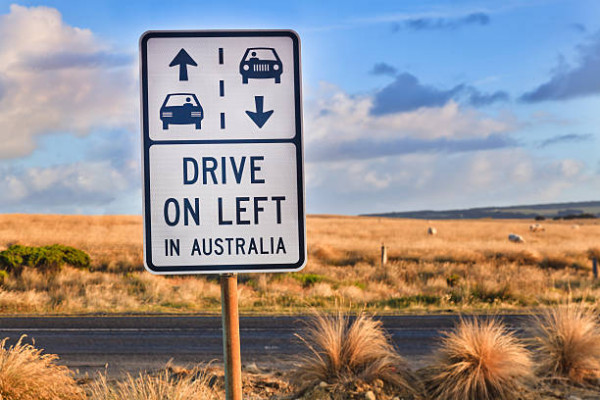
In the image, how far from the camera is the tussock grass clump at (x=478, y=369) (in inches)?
297

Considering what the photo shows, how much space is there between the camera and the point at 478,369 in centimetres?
760

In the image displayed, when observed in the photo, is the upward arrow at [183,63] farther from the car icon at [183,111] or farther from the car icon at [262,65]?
the car icon at [262,65]

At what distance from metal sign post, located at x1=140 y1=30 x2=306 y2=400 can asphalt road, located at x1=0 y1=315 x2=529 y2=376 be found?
23.7ft

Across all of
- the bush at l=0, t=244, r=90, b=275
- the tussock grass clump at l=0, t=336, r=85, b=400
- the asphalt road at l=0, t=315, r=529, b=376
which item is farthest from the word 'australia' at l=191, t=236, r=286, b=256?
the bush at l=0, t=244, r=90, b=275

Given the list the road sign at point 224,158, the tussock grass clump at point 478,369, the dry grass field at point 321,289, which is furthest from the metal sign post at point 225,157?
the dry grass field at point 321,289

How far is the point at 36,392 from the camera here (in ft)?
23.2

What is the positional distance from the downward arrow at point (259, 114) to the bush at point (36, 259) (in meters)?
23.7

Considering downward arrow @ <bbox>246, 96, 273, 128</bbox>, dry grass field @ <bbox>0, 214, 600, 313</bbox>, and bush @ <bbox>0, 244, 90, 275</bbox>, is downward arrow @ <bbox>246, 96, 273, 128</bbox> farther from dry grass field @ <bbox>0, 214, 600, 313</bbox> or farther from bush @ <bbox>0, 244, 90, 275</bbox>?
bush @ <bbox>0, 244, 90, 275</bbox>

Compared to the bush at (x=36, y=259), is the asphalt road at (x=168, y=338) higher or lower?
lower

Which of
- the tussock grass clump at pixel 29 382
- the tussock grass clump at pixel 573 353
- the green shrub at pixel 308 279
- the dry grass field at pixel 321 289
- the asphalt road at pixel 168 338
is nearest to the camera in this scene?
the tussock grass clump at pixel 29 382

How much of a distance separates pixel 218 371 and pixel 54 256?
1841cm

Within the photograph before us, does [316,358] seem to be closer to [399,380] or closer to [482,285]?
[399,380]

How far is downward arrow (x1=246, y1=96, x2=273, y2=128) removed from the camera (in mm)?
3004

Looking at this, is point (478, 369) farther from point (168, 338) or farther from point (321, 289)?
point (321, 289)
